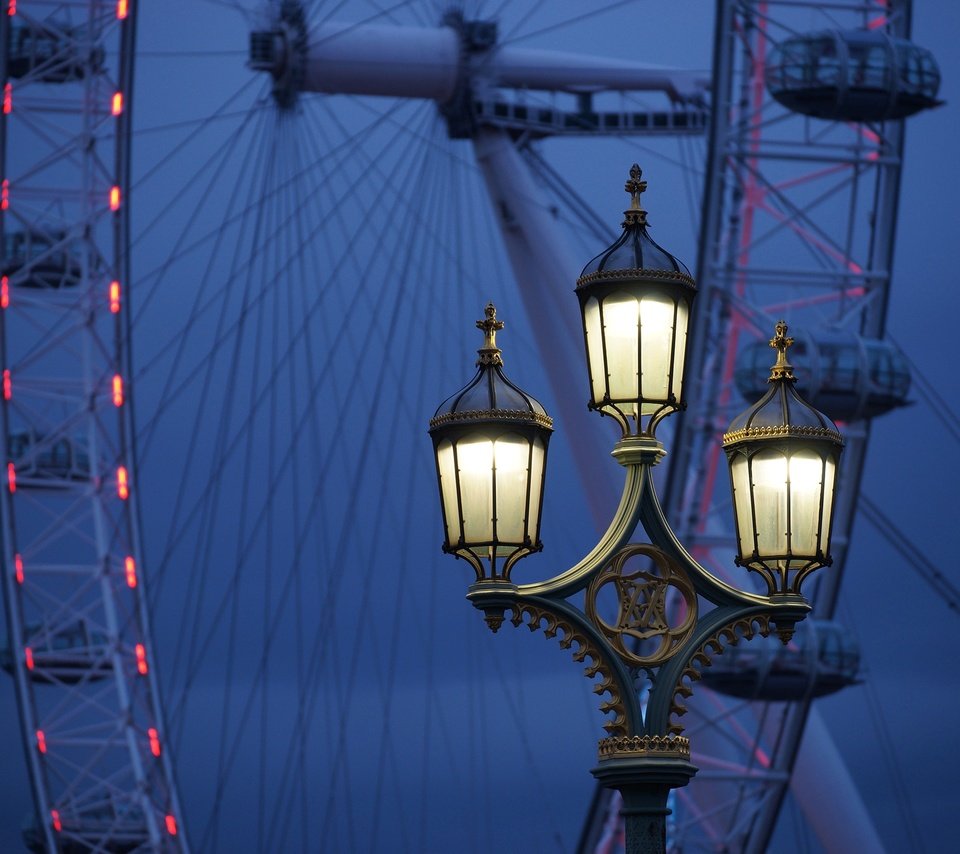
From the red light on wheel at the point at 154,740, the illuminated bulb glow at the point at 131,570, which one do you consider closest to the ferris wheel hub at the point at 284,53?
the illuminated bulb glow at the point at 131,570

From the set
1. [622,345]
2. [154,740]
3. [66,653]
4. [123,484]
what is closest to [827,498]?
[622,345]

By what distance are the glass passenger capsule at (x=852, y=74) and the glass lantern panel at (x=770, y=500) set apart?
23.1 metres

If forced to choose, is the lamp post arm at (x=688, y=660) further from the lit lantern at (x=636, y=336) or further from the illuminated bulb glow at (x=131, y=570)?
the illuminated bulb glow at (x=131, y=570)

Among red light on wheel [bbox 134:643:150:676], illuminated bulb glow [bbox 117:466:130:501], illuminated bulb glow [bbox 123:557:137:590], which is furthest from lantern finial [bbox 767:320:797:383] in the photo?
red light on wheel [bbox 134:643:150:676]

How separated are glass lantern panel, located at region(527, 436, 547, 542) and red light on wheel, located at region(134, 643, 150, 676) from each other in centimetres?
3537

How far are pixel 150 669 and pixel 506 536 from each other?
116 ft

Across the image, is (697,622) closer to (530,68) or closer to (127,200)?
(530,68)

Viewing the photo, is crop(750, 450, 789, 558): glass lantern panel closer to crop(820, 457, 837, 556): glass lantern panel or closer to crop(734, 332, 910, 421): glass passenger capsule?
crop(820, 457, 837, 556): glass lantern panel

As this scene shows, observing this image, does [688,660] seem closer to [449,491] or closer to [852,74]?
[449,491]

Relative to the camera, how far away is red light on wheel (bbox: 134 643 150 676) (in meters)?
45.0

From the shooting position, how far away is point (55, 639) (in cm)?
4572

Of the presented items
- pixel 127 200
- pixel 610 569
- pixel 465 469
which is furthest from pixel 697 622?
pixel 127 200

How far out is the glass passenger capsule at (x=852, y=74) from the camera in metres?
33.1

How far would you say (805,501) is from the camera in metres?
10.6
